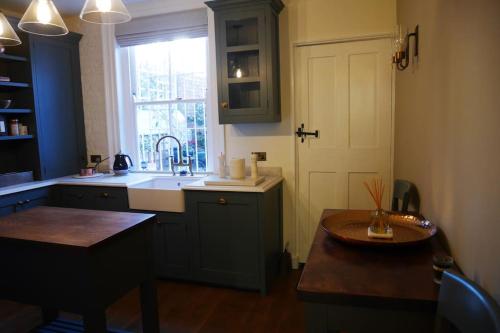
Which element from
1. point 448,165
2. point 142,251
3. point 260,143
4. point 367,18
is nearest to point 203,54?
point 260,143

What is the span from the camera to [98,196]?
334 cm

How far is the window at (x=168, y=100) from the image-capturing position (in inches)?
142

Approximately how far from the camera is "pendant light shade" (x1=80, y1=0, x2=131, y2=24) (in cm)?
183

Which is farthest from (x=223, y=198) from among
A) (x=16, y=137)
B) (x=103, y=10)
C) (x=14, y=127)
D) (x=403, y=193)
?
(x=14, y=127)

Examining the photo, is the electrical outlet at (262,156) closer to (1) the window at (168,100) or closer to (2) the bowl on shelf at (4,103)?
(1) the window at (168,100)

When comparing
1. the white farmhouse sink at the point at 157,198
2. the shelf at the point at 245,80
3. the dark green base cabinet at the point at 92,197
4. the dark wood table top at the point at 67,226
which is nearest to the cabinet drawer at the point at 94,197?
the dark green base cabinet at the point at 92,197

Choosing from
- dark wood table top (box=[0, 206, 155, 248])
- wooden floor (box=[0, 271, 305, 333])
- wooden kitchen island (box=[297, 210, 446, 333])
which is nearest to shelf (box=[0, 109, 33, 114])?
dark wood table top (box=[0, 206, 155, 248])

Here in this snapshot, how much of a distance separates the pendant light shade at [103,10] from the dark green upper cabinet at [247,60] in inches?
46.4

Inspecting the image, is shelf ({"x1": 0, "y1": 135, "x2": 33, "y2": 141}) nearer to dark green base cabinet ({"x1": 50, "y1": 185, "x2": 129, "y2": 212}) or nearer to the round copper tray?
dark green base cabinet ({"x1": 50, "y1": 185, "x2": 129, "y2": 212})

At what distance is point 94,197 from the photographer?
11.0 feet

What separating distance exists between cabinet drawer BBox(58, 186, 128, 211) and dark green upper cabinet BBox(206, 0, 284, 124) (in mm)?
1152

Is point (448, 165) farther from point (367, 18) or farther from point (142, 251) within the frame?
point (367, 18)

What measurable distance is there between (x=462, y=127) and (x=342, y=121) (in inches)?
74.7

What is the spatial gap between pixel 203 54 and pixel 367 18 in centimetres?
153
